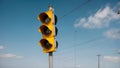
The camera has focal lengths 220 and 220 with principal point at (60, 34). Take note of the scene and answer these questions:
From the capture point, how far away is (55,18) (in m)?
6.83

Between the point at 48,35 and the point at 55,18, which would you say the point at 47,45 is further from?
the point at 55,18

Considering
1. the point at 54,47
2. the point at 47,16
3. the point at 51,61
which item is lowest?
the point at 51,61

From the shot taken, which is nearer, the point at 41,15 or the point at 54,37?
the point at 54,37

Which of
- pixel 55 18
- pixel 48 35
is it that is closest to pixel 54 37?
pixel 48 35

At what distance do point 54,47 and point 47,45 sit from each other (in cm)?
37

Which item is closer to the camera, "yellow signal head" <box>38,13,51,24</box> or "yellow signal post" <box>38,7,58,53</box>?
"yellow signal post" <box>38,7,58,53</box>

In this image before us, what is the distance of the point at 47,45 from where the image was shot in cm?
671

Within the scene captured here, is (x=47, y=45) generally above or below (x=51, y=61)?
above

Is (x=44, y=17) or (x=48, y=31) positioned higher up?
(x=44, y=17)

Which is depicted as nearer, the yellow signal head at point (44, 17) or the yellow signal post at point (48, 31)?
the yellow signal post at point (48, 31)

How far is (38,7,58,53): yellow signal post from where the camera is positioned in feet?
21.4

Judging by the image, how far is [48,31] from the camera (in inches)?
264

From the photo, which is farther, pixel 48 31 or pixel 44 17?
pixel 44 17

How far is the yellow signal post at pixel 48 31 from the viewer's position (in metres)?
6.52
